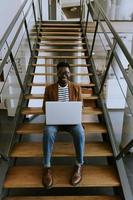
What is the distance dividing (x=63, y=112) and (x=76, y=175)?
0.59 m

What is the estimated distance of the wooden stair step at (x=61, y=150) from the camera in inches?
104

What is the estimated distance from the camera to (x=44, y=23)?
604cm

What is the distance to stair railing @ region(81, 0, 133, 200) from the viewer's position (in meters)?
2.37

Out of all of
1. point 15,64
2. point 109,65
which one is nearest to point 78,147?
point 109,65

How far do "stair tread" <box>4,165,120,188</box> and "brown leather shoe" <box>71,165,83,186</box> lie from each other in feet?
0.13

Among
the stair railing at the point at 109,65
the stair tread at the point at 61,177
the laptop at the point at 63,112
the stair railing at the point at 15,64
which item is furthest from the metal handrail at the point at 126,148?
the stair railing at the point at 15,64

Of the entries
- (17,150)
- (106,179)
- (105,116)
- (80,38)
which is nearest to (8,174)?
(17,150)

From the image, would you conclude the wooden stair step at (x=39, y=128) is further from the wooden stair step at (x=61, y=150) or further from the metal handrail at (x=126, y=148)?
the metal handrail at (x=126, y=148)

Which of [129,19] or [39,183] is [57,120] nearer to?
[39,183]

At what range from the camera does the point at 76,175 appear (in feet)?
7.88

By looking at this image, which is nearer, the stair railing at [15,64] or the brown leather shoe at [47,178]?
the brown leather shoe at [47,178]

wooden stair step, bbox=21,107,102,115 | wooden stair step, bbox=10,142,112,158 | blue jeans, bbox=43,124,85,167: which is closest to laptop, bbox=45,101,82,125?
blue jeans, bbox=43,124,85,167

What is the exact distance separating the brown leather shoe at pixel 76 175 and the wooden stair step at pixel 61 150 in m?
0.21

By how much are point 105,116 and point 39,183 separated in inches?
44.2
